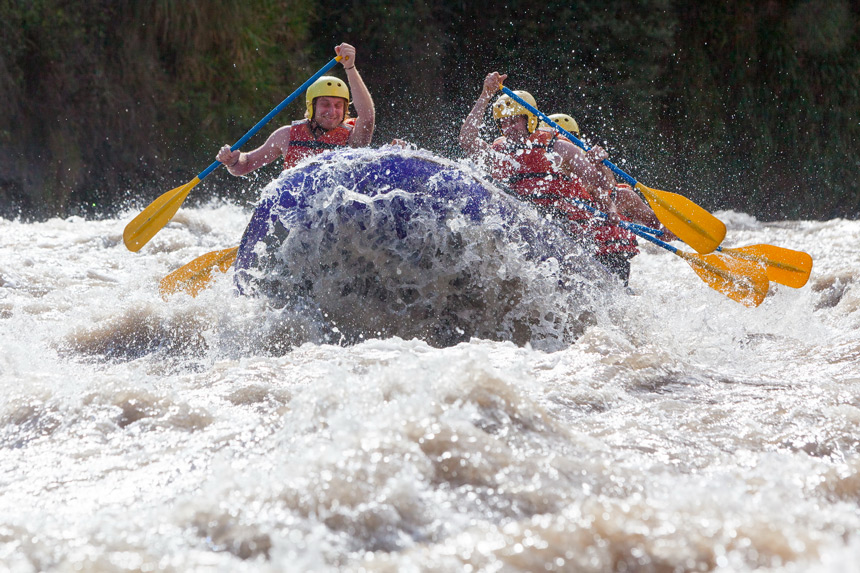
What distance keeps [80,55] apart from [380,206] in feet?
22.0

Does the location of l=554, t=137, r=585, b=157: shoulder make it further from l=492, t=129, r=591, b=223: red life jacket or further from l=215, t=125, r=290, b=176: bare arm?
l=215, t=125, r=290, b=176: bare arm

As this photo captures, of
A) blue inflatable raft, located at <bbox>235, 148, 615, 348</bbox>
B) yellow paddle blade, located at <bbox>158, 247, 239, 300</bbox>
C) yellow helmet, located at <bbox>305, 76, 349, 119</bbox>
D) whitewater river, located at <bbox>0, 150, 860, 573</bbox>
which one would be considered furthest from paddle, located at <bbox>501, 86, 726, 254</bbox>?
yellow paddle blade, located at <bbox>158, 247, 239, 300</bbox>

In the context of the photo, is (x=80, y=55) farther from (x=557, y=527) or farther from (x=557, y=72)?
(x=557, y=527)

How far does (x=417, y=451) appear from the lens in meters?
1.76

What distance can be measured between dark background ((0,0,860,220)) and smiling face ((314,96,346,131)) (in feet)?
17.3

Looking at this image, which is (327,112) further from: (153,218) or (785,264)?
(785,264)

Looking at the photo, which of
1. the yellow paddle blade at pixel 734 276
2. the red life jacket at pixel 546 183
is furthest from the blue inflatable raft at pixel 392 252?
the yellow paddle blade at pixel 734 276

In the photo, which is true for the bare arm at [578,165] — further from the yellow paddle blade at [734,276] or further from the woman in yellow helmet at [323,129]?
the woman in yellow helmet at [323,129]

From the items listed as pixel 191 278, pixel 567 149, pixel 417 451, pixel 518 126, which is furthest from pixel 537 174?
pixel 417 451

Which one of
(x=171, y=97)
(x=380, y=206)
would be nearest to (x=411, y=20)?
(x=171, y=97)

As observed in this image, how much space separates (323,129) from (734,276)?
212 centimetres

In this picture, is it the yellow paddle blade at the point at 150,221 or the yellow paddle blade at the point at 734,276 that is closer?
the yellow paddle blade at the point at 734,276

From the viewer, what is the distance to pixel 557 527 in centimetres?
148

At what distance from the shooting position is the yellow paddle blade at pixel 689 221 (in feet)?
13.3
